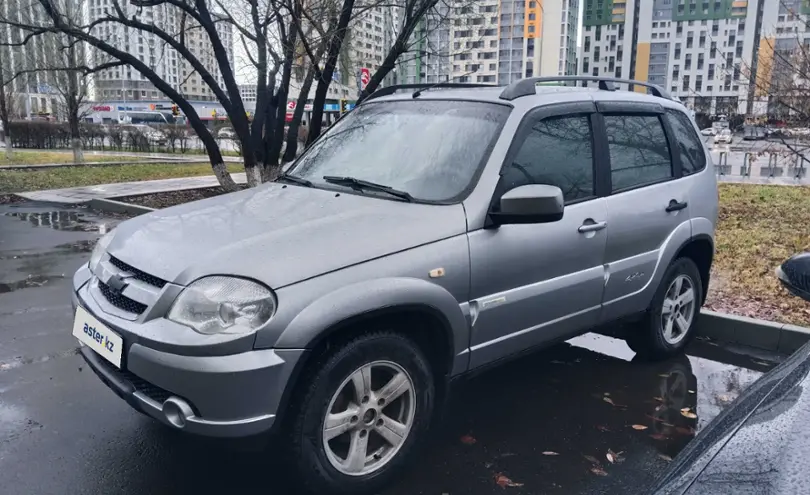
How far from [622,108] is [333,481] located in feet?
9.92

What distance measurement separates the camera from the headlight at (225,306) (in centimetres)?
260

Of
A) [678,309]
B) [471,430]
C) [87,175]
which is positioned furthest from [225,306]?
[87,175]

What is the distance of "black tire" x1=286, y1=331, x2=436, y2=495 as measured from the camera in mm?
2695

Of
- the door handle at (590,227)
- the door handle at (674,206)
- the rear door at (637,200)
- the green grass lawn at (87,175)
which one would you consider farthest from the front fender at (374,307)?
the green grass lawn at (87,175)

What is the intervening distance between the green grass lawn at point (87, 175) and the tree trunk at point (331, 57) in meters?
7.19

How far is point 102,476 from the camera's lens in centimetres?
315

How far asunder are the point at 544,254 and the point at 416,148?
0.93 meters

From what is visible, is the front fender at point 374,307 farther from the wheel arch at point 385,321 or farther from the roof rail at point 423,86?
the roof rail at point 423,86

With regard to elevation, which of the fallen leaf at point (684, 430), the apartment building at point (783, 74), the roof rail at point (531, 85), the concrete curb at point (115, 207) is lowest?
the fallen leaf at point (684, 430)

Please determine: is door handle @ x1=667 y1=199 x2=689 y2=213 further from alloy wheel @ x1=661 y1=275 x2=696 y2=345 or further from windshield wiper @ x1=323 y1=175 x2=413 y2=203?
windshield wiper @ x1=323 y1=175 x2=413 y2=203

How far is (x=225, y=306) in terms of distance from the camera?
2.62 metres

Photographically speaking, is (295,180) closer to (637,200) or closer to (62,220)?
(637,200)

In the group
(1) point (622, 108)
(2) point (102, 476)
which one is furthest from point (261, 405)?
(1) point (622, 108)

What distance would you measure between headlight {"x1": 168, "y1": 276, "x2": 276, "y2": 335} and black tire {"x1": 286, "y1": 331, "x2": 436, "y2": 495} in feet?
1.09
